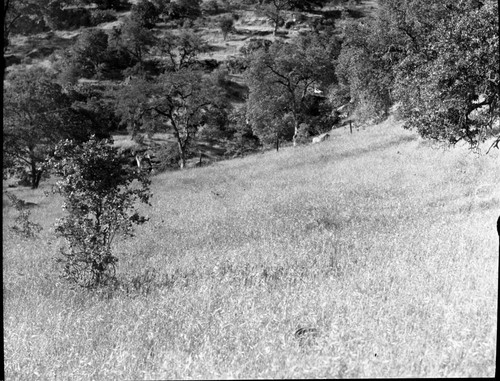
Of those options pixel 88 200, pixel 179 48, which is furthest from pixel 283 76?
pixel 179 48

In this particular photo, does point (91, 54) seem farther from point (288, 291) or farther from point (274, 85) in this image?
point (288, 291)

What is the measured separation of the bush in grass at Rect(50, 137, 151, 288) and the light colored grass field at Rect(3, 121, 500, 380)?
519 mm

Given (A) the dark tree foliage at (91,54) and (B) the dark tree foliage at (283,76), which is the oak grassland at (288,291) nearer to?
(B) the dark tree foliage at (283,76)

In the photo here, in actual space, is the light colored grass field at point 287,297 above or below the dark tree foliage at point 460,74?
below

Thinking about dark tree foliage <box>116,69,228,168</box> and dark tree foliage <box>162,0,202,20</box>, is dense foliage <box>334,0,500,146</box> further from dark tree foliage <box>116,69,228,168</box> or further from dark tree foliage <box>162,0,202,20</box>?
dark tree foliage <box>162,0,202,20</box>

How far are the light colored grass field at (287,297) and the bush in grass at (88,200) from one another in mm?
519

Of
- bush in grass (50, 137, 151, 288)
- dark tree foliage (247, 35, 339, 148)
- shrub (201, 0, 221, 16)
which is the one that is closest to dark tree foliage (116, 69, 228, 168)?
dark tree foliage (247, 35, 339, 148)

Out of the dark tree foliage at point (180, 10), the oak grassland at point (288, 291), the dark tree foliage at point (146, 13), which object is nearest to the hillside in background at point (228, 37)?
the dark tree foliage at point (146, 13)

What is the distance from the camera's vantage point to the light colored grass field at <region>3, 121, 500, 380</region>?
408 centimetres

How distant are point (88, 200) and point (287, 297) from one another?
480 centimetres

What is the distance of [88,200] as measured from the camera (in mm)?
8500

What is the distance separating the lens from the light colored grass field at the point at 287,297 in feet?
13.4

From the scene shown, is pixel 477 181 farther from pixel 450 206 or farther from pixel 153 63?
pixel 153 63

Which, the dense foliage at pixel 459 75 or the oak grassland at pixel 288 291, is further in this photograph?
the dense foliage at pixel 459 75
